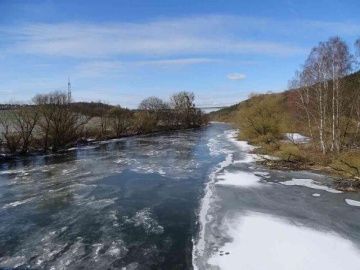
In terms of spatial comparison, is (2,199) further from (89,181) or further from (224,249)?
(224,249)

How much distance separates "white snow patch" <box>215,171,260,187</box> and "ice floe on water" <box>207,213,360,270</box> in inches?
228

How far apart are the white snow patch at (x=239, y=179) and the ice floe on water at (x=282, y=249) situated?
5.78 meters

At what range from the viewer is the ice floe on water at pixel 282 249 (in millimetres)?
7949

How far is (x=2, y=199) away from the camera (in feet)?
47.4

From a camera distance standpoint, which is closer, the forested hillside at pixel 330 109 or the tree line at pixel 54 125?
the forested hillside at pixel 330 109

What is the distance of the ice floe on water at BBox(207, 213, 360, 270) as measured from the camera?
795 centimetres

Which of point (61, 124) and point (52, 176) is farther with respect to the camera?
A: point (61, 124)

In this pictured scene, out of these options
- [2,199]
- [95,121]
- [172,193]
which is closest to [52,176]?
[2,199]

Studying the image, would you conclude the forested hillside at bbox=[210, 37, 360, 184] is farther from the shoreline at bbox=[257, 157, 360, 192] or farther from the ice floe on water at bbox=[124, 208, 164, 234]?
the ice floe on water at bbox=[124, 208, 164, 234]

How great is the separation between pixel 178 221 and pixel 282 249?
374 cm

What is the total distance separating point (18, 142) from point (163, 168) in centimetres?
1661

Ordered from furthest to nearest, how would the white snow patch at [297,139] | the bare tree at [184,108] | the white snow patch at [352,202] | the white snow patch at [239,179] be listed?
the bare tree at [184,108] < the white snow patch at [297,139] < the white snow patch at [239,179] < the white snow patch at [352,202]

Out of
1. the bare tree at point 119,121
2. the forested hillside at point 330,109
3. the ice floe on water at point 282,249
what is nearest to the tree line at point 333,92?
the forested hillside at point 330,109

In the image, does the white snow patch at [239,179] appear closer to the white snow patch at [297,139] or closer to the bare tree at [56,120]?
the white snow patch at [297,139]
